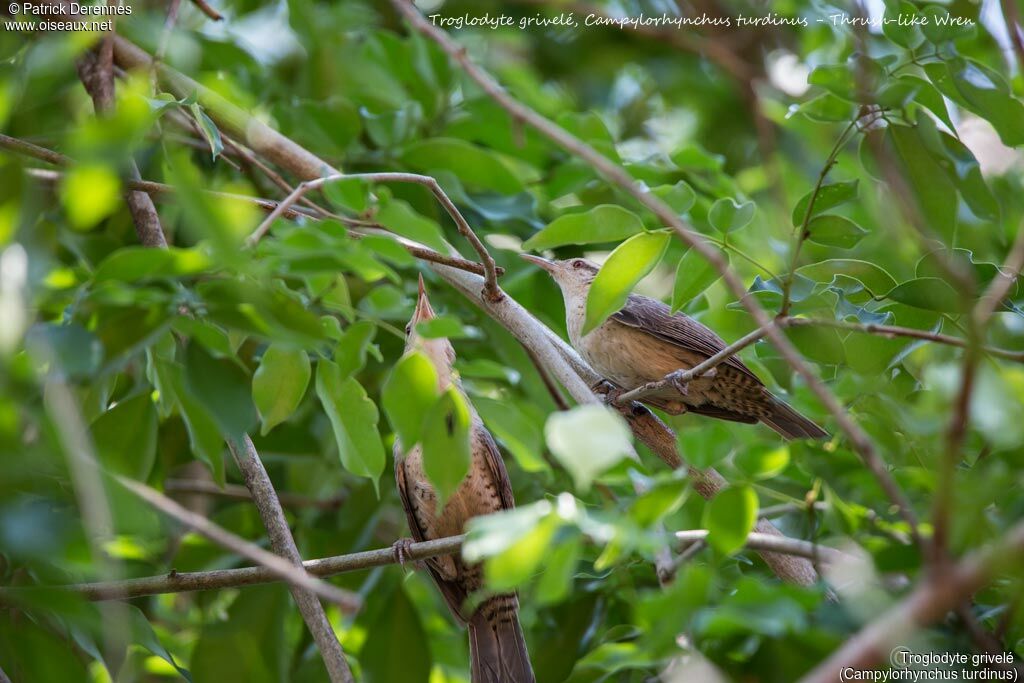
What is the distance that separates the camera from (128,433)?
2738 millimetres

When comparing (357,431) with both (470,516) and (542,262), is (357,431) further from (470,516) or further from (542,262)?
(542,262)

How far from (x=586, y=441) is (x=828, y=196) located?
1591mm

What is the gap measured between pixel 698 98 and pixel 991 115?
494cm

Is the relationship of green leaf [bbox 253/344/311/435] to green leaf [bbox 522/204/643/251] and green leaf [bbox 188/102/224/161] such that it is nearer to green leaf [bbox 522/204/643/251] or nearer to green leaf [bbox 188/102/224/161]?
green leaf [bbox 188/102/224/161]

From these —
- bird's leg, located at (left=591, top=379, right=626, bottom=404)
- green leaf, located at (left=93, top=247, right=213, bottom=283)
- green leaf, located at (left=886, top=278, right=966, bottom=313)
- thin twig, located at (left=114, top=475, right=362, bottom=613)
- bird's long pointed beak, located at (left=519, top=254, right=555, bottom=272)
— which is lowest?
bird's leg, located at (left=591, top=379, right=626, bottom=404)

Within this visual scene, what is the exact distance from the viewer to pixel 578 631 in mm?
3889

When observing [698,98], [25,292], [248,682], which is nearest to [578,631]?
[248,682]

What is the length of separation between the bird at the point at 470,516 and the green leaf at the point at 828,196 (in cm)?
164

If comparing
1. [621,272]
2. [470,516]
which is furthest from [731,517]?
[470,516]

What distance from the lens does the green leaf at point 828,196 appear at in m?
2.93

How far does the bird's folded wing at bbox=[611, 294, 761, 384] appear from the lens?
15.5ft

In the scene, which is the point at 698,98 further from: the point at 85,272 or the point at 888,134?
the point at 85,272

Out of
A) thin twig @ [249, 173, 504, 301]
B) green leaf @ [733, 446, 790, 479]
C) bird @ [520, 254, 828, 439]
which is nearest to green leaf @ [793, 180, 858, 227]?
thin twig @ [249, 173, 504, 301]

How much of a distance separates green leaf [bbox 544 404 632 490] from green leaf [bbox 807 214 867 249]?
1445mm
